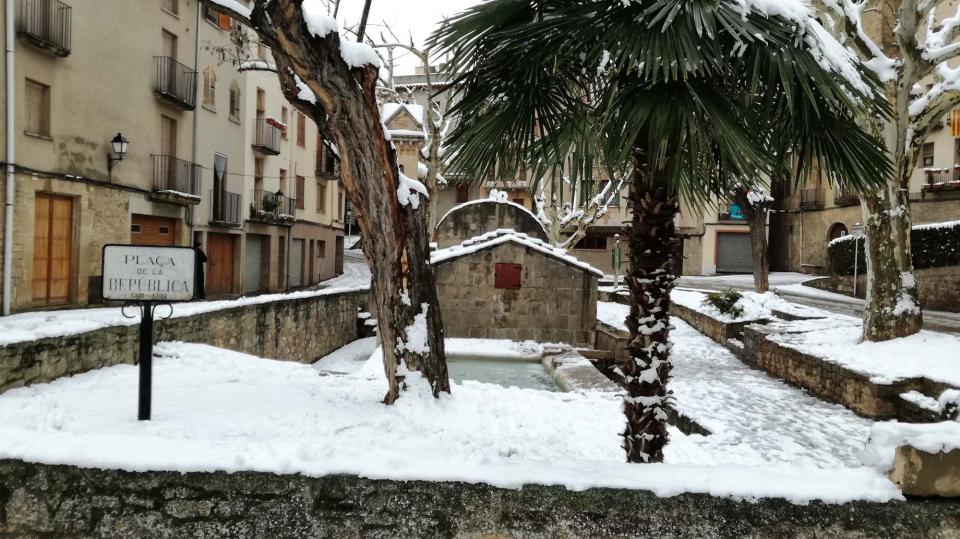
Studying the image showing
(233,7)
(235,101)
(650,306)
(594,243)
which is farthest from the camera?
(594,243)

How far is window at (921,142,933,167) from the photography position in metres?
28.5

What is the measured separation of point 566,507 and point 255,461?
147 cm

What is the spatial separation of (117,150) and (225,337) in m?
8.50

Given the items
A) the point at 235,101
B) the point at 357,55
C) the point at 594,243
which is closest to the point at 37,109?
the point at 235,101

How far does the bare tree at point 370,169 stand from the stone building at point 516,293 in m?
9.04

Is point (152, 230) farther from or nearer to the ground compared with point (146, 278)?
farther from the ground

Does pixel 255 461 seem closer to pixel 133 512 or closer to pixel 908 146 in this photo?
pixel 133 512

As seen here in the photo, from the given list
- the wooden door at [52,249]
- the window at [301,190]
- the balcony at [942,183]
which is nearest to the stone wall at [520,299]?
the wooden door at [52,249]

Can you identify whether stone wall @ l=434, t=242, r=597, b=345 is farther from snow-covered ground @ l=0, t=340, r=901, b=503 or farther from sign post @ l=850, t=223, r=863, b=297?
sign post @ l=850, t=223, r=863, b=297

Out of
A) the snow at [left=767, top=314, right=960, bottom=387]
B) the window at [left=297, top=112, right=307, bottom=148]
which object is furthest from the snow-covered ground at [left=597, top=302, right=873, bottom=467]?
the window at [left=297, top=112, right=307, bottom=148]

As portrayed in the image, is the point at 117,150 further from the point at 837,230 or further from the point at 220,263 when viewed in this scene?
the point at 837,230

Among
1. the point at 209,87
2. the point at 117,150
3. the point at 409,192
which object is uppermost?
the point at 209,87

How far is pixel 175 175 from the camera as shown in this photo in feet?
65.7

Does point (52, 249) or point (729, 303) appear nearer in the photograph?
point (52, 249)
